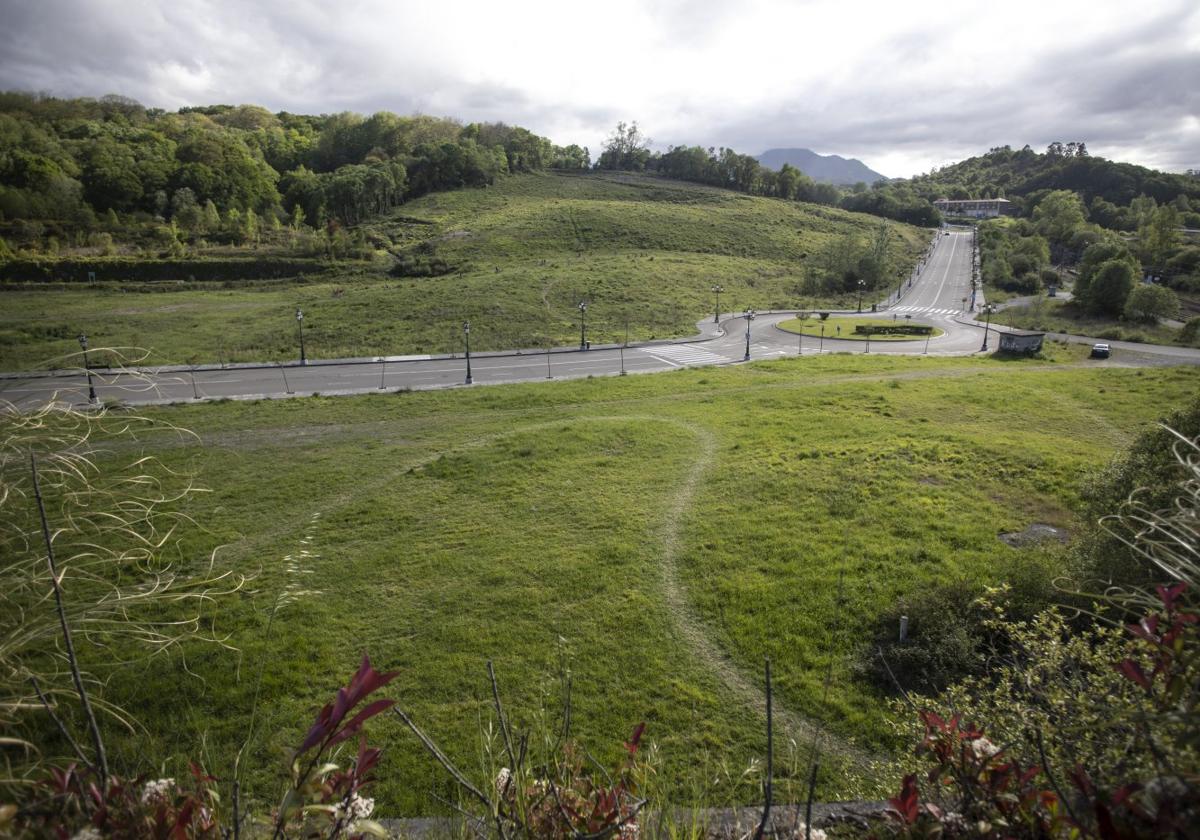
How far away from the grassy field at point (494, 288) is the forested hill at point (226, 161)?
273 inches

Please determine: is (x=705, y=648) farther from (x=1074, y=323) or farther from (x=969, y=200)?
(x=969, y=200)

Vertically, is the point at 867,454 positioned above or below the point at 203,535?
above

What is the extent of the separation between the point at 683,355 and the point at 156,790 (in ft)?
135

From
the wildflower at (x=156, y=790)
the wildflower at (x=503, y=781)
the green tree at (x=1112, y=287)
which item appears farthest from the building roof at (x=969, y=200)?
the wildflower at (x=156, y=790)

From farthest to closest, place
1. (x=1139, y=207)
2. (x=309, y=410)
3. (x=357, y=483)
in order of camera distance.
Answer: (x=1139, y=207) < (x=309, y=410) < (x=357, y=483)

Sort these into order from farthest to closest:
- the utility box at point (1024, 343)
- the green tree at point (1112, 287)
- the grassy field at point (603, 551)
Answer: the green tree at point (1112, 287), the utility box at point (1024, 343), the grassy field at point (603, 551)

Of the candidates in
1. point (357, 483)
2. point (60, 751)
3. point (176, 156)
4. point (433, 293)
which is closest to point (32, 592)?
point (60, 751)

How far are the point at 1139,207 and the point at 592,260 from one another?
127897 millimetres

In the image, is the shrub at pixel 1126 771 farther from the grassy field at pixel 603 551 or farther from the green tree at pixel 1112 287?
the green tree at pixel 1112 287

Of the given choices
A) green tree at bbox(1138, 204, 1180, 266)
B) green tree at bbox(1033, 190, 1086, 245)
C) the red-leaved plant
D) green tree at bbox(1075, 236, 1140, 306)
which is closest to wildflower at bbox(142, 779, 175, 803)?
the red-leaved plant

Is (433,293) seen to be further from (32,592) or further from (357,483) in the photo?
(32,592)

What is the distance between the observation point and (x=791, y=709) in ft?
30.2

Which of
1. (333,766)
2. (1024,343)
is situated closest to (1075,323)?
(1024,343)

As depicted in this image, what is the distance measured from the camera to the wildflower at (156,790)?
2115 mm
